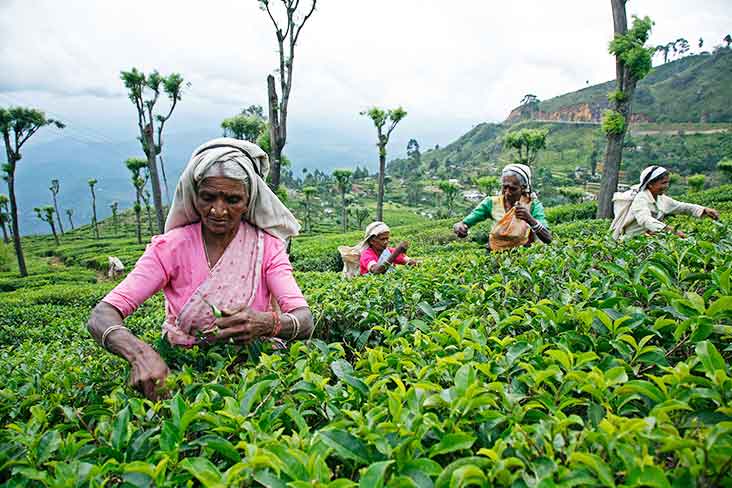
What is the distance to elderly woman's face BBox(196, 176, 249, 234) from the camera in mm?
2123

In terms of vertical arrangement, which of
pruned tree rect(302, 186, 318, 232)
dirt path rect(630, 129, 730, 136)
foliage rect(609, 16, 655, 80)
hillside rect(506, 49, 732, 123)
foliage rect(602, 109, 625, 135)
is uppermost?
hillside rect(506, 49, 732, 123)

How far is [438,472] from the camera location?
878 mm

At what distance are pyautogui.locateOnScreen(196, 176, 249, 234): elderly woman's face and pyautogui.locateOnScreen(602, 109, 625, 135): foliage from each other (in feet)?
37.8

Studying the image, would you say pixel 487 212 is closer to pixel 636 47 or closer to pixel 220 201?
pixel 220 201

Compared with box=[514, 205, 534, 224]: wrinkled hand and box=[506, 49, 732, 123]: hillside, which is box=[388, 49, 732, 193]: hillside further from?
box=[514, 205, 534, 224]: wrinkled hand

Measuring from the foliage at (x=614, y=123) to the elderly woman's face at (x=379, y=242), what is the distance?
8615 millimetres

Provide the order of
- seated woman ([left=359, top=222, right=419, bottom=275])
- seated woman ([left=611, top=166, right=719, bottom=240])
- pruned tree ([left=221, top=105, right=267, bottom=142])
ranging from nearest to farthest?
seated woman ([left=611, top=166, right=719, bottom=240]) → seated woman ([left=359, top=222, right=419, bottom=275]) → pruned tree ([left=221, top=105, right=267, bottom=142])

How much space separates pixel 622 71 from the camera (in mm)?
11344

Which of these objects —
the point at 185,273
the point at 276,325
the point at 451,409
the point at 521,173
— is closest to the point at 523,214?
the point at 521,173

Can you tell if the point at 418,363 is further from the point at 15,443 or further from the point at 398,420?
the point at 15,443

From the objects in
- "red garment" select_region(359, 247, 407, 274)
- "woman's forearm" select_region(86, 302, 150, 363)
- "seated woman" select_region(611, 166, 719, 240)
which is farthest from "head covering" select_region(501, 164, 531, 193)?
"woman's forearm" select_region(86, 302, 150, 363)

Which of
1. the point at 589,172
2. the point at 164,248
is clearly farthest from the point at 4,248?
the point at 589,172

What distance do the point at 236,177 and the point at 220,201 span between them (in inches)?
5.6

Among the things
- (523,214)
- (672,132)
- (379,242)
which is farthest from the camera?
(672,132)
